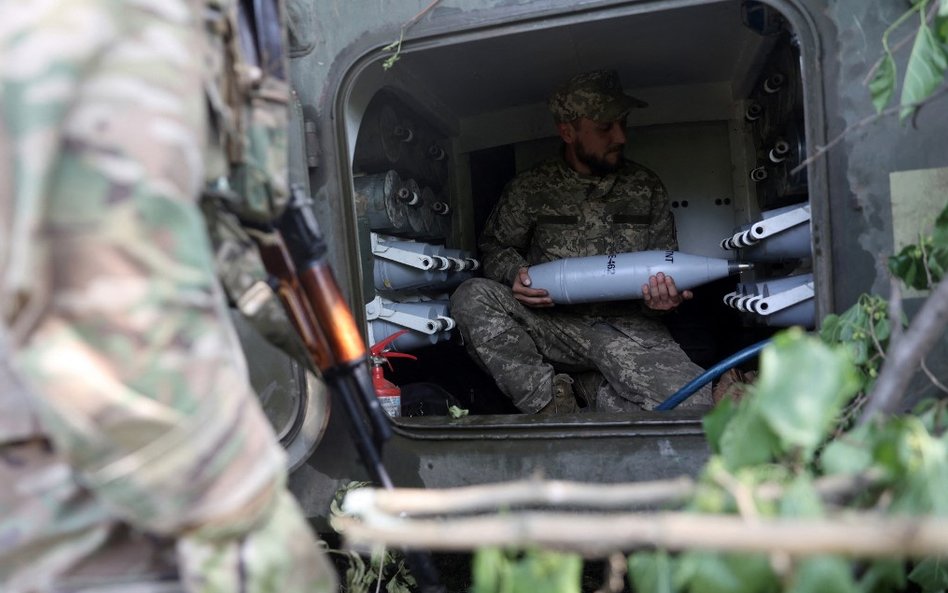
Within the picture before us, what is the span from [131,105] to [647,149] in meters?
3.80

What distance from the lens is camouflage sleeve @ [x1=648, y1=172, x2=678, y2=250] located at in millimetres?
3930

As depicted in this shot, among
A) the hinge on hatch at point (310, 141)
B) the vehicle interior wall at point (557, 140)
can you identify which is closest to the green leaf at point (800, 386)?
the hinge on hatch at point (310, 141)

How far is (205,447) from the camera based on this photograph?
0.88 m

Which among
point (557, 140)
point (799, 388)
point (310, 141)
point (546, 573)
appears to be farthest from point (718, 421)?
point (557, 140)

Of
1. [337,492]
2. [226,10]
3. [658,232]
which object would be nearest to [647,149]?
[658,232]

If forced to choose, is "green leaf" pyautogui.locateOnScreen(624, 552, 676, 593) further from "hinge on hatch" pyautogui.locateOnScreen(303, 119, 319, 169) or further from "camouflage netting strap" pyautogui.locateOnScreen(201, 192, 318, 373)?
"hinge on hatch" pyautogui.locateOnScreen(303, 119, 319, 169)

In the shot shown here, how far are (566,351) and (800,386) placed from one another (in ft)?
8.80

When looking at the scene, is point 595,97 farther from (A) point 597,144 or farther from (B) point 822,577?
(B) point 822,577

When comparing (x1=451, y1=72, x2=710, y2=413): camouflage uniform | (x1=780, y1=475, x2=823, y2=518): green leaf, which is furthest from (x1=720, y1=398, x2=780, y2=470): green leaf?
(x1=451, y1=72, x2=710, y2=413): camouflage uniform

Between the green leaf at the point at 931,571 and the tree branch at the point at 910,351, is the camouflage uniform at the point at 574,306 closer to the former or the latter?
the green leaf at the point at 931,571

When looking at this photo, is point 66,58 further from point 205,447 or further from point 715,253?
point 715,253

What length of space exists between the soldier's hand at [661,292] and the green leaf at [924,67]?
1.96 meters

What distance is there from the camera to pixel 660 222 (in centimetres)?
395

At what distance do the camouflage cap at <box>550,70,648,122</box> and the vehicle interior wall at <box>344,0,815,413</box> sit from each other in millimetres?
81
